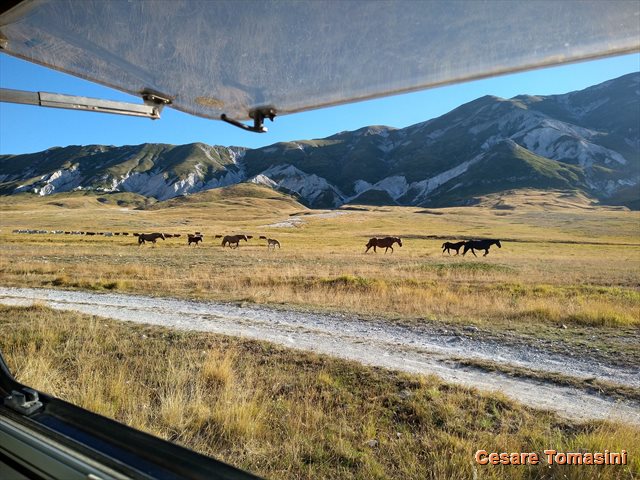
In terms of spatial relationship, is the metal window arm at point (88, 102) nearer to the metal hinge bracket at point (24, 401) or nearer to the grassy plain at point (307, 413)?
the metal hinge bracket at point (24, 401)

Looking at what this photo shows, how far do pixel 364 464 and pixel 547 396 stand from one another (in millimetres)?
3530

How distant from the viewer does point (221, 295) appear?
13.8 meters

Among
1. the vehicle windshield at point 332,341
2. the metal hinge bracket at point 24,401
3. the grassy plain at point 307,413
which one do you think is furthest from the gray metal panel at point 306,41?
the grassy plain at point 307,413

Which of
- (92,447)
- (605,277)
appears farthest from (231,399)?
(605,277)

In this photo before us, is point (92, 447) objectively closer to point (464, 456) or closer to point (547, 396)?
point (464, 456)

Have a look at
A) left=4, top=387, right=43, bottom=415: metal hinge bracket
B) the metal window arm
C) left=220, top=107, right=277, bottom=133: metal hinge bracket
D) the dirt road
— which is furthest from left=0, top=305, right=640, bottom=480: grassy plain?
the metal window arm

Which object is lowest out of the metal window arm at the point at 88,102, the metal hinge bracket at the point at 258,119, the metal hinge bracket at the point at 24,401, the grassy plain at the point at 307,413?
the grassy plain at the point at 307,413

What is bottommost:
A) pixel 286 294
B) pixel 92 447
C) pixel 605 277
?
pixel 605 277

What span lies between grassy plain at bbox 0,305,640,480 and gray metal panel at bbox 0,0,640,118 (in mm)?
3055

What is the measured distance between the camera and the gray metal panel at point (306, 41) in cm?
150

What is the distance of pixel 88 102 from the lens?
242 cm

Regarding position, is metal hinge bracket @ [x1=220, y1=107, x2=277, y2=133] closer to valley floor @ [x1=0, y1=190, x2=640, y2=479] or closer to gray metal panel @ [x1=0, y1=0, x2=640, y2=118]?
gray metal panel @ [x1=0, y1=0, x2=640, y2=118]

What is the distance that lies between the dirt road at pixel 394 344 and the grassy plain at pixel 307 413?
0.76 m

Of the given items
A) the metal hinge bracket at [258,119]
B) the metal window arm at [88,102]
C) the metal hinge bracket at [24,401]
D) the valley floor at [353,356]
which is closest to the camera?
the metal hinge bracket at [24,401]
